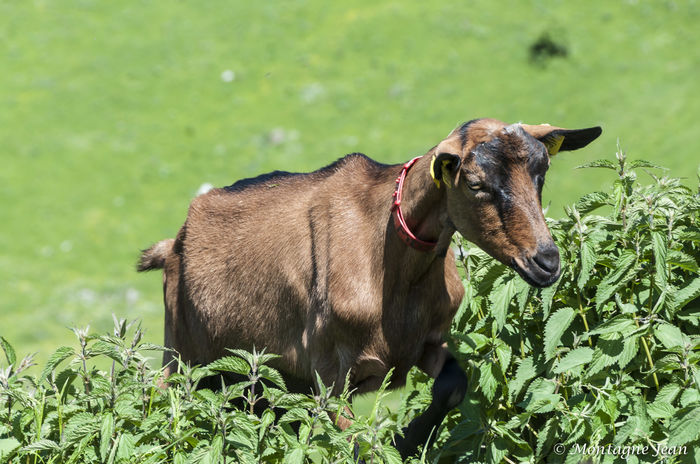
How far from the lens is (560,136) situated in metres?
4.92

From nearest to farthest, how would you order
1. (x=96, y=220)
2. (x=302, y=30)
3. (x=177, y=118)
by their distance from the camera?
(x=96, y=220) → (x=177, y=118) → (x=302, y=30)

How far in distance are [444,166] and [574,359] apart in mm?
1113

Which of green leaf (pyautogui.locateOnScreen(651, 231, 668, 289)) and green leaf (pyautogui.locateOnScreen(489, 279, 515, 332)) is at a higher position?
green leaf (pyautogui.locateOnScreen(651, 231, 668, 289))

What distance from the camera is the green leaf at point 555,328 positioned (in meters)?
4.66

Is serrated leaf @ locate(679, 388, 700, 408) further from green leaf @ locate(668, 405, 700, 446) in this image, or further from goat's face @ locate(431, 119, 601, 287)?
goat's face @ locate(431, 119, 601, 287)

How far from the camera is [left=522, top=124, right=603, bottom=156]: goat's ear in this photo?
193 inches

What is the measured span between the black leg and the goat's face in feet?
2.55

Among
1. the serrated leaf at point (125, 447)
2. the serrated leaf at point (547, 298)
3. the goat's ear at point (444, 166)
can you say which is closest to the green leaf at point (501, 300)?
the serrated leaf at point (547, 298)

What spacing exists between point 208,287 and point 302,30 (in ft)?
59.2

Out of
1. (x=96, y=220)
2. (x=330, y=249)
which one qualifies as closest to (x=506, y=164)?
(x=330, y=249)

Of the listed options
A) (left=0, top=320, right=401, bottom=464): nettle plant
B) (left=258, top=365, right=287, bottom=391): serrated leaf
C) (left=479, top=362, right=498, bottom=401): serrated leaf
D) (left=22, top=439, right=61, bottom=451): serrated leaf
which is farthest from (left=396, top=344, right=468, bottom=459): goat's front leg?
(left=22, top=439, right=61, bottom=451): serrated leaf

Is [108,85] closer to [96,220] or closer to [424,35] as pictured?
[96,220]

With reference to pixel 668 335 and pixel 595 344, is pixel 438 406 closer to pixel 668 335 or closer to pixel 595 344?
pixel 595 344

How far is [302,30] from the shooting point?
23.8 m
